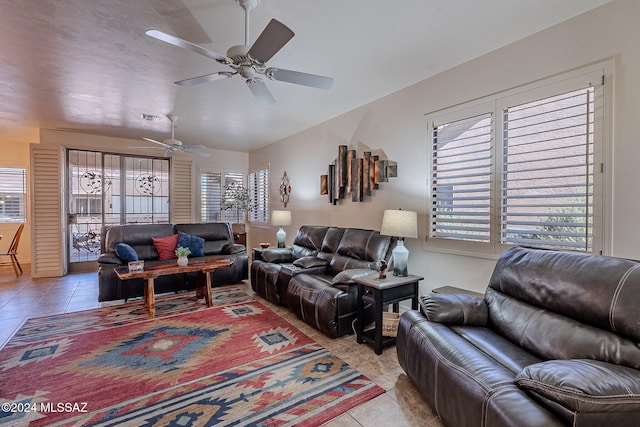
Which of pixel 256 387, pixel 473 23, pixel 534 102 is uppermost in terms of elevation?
pixel 473 23

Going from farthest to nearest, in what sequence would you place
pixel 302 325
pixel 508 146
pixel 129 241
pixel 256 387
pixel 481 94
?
pixel 129 241 → pixel 302 325 → pixel 481 94 → pixel 508 146 → pixel 256 387

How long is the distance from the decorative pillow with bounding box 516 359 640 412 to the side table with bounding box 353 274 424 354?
53.4 inches

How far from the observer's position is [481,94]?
2.81 meters

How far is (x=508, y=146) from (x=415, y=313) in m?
1.71

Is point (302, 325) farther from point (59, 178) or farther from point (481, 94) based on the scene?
point (59, 178)

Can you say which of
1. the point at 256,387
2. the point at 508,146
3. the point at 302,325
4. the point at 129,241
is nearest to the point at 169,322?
the point at 302,325

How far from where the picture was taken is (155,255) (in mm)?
4812

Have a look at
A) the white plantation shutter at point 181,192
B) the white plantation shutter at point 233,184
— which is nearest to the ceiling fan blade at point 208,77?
the white plantation shutter at point 181,192

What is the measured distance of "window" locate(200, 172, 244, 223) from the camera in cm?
724

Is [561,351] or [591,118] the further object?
[591,118]

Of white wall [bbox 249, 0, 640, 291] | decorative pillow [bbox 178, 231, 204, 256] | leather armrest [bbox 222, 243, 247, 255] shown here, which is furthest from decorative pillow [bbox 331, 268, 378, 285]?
decorative pillow [bbox 178, 231, 204, 256]

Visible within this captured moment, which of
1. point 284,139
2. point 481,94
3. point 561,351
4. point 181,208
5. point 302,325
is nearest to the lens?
point 561,351

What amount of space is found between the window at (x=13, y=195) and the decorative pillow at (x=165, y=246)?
4.33 meters

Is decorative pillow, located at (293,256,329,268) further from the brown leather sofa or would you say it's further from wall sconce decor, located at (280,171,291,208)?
wall sconce decor, located at (280,171,291,208)
